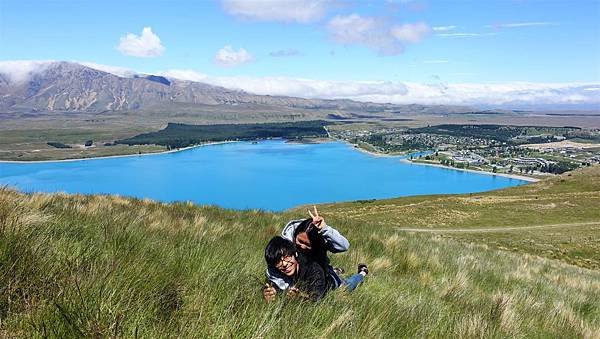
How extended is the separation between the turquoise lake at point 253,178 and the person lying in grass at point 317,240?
74439 mm

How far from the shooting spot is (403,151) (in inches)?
7298

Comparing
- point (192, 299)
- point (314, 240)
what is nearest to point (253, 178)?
point (314, 240)

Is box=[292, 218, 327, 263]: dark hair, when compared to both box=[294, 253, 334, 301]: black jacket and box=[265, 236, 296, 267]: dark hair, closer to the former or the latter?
box=[294, 253, 334, 301]: black jacket

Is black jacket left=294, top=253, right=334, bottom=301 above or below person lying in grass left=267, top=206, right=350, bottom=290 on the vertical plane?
below

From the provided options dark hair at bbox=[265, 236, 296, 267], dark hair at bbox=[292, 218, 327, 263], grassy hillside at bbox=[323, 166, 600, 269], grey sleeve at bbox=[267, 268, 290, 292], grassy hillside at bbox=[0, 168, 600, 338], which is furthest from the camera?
grassy hillside at bbox=[323, 166, 600, 269]

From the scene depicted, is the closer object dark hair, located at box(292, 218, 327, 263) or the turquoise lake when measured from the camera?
dark hair, located at box(292, 218, 327, 263)

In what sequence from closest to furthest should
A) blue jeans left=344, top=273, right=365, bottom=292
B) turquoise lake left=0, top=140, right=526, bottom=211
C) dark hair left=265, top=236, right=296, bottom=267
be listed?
1. dark hair left=265, top=236, right=296, bottom=267
2. blue jeans left=344, top=273, right=365, bottom=292
3. turquoise lake left=0, top=140, right=526, bottom=211

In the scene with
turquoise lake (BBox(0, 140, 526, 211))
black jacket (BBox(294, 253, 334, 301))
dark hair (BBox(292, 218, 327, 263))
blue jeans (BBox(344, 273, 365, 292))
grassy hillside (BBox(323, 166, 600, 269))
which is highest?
dark hair (BBox(292, 218, 327, 263))

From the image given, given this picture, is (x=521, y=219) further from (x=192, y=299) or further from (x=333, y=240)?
(x=192, y=299)

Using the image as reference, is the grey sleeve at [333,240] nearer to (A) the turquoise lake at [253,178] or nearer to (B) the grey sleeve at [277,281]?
(B) the grey sleeve at [277,281]

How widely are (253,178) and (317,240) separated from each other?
11511 centimetres

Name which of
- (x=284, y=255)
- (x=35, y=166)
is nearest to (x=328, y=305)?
(x=284, y=255)

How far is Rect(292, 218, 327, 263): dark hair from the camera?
4098mm

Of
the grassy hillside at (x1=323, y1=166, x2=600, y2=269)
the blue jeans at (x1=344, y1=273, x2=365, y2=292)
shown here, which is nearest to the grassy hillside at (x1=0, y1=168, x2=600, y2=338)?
the blue jeans at (x1=344, y1=273, x2=365, y2=292)
